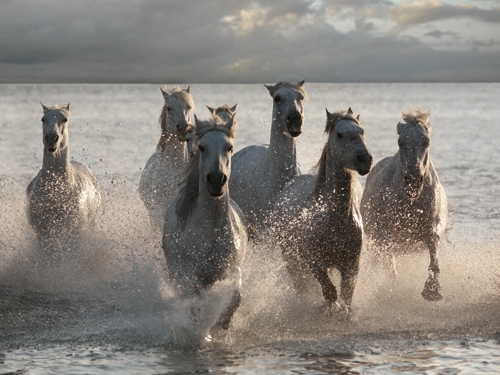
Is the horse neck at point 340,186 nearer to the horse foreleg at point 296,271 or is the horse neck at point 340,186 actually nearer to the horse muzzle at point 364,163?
the horse muzzle at point 364,163

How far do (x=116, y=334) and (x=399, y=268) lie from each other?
3848mm

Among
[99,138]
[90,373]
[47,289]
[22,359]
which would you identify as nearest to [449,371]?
[90,373]

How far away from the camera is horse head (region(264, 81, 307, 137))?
346 inches

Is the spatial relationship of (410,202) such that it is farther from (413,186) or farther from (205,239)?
(205,239)

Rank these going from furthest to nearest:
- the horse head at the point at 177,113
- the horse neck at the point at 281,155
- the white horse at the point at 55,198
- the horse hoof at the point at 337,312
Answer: the horse head at the point at 177,113, the white horse at the point at 55,198, the horse neck at the point at 281,155, the horse hoof at the point at 337,312

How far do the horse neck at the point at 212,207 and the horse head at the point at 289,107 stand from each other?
2077 millimetres

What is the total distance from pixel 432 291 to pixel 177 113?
4.20m

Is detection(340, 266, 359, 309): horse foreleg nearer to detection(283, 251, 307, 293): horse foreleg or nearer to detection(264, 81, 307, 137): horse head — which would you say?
detection(283, 251, 307, 293): horse foreleg

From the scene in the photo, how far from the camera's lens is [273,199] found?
30.2 ft

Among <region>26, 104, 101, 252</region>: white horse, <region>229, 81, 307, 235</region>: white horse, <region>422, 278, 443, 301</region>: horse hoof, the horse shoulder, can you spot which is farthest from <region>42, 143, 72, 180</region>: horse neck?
<region>422, 278, 443, 301</region>: horse hoof

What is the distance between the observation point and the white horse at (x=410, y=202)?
8188 mm

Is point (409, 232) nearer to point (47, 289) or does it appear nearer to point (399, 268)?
point (399, 268)

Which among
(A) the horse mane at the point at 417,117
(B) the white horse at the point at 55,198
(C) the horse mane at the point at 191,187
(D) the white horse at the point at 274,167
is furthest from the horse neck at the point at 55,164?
(A) the horse mane at the point at 417,117

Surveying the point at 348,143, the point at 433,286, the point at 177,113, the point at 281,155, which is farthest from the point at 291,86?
the point at 433,286
